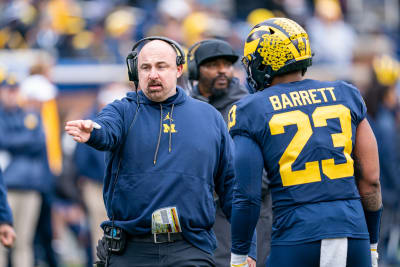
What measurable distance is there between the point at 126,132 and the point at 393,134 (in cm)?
707

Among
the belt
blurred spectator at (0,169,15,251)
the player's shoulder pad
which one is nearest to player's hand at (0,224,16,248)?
blurred spectator at (0,169,15,251)

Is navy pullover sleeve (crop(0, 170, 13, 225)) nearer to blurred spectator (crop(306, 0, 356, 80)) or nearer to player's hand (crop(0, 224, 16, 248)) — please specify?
player's hand (crop(0, 224, 16, 248))

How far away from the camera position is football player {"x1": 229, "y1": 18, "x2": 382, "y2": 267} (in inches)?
180

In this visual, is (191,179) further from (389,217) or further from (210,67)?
(389,217)

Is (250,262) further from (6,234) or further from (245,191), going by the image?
(6,234)

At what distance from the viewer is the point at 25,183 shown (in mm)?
10180

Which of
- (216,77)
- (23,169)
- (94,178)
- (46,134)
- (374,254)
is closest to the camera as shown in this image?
(374,254)

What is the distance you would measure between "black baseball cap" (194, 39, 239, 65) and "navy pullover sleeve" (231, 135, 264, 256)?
1943 mm

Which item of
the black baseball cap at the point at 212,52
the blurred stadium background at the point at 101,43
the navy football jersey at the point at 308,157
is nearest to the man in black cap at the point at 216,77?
the black baseball cap at the point at 212,52

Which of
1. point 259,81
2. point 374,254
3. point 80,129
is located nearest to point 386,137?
point 374,254

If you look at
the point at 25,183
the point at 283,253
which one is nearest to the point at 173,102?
the point at 283,253

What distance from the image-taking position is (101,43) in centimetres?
1504

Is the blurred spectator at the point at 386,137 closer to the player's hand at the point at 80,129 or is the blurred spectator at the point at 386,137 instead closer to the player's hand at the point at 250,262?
the player's hand at the point at 250,262

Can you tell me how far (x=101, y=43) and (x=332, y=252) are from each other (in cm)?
1103
